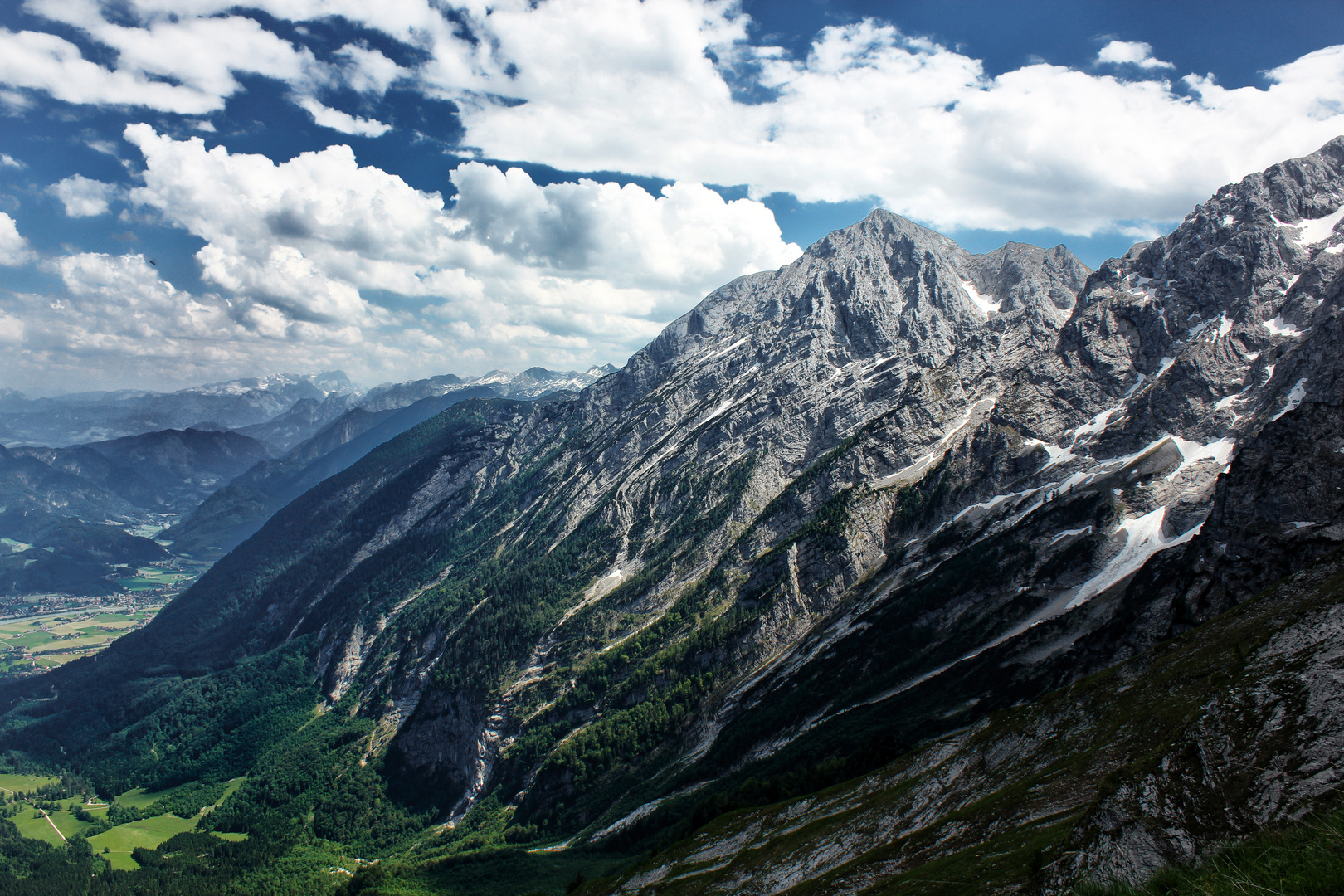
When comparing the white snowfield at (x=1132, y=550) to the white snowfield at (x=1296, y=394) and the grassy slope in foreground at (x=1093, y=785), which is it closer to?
the white snowfield at (x=1296, y=394)

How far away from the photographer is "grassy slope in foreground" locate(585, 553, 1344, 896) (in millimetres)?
24812

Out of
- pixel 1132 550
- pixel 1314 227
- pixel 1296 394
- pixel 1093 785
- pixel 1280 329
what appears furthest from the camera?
pixel 1314 227

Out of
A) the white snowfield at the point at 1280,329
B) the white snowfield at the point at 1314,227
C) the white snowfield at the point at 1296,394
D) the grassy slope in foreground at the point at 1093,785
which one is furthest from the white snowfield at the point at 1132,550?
the white snowfield at the point at 1314,227

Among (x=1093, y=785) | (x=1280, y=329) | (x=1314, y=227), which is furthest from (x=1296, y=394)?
(x=1093, y=785)

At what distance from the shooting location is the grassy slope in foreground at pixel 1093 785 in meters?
24.8

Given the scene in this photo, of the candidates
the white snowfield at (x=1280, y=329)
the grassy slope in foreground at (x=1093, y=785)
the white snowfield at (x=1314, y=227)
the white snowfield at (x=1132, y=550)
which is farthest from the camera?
the white snowfield at (x=1314, y=227)

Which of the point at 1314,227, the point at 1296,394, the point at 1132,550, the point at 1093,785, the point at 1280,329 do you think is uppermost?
the point at 1314,227

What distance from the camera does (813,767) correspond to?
4097 inches

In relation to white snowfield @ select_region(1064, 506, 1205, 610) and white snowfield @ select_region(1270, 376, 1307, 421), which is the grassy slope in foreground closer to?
white snowfield @ select_region(1064, 506, 1205, 610)

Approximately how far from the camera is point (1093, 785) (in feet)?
138

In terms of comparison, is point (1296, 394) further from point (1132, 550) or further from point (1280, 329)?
point (1280, 329)

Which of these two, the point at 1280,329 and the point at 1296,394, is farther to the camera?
the point at 1280,329

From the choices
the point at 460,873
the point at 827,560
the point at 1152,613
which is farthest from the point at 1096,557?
the point at 460,873

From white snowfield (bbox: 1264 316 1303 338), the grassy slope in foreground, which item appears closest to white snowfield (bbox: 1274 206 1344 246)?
white snowfield (bbox: 1264 316 1303 338)
